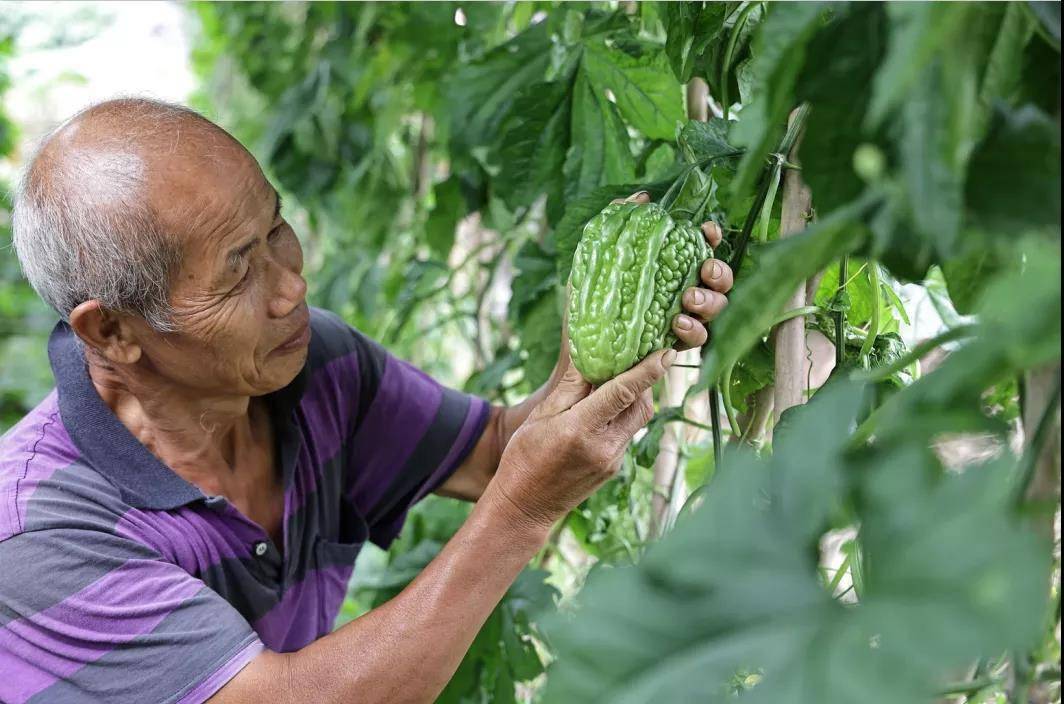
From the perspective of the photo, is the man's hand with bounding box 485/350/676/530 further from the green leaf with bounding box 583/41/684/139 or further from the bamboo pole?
the green leaf with bounding box 583/41/684/139

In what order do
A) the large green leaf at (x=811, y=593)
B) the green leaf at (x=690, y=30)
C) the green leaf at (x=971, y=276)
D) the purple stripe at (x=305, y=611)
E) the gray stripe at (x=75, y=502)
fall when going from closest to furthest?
the large green leaf at (x=811, y=593)
the green leaf at (x=971, y=276)
the green leaf at (x=690, y=30)
the gray stripe at (x=75, y=502)
the purple stripe at (x=305, y=611)

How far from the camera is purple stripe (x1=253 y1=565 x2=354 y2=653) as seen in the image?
5.18 feet

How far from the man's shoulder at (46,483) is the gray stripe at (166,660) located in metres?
0.17

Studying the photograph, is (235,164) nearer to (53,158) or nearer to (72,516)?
(53,158)

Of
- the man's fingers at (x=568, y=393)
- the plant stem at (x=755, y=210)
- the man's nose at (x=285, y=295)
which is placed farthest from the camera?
the man's nose at (x=285, y=295)

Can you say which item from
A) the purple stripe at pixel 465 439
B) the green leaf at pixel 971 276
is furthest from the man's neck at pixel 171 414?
the green leaf at pixel 971 276

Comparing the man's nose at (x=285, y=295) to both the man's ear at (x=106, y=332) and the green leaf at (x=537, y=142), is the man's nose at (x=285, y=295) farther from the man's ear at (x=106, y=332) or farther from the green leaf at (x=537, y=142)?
the green leaf at (x=537, y=142)

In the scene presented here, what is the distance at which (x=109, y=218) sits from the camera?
4.31ft

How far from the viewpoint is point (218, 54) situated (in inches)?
165

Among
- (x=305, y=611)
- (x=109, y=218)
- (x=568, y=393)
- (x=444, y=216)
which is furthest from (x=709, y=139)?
(x=444, y=216)

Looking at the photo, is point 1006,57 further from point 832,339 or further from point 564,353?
point 564,353

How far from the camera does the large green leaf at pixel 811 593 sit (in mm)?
426

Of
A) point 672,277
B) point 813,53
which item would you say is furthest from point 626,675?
point 672,277

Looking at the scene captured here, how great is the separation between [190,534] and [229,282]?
35 centimetres
